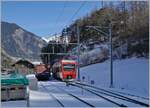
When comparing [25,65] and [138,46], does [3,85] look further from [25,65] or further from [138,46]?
[25,65]

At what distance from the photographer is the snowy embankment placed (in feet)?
153

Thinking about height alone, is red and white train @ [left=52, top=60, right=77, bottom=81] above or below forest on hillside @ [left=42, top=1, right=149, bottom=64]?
below

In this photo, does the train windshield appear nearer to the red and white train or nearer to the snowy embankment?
the red and white train

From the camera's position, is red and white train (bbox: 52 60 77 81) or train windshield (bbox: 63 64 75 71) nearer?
red and white train (bbox: 52 60 77 81)

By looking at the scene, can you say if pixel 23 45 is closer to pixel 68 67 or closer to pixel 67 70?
pixel 68 67

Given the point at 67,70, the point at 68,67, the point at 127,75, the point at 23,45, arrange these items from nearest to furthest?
the point at 127,75
the point at 67,70
the point at 68,67
the point at 23,45

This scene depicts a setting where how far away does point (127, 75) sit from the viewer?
186 feet

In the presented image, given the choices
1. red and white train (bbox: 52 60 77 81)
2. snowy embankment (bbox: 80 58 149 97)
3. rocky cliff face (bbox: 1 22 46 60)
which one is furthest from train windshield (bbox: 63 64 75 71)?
rocky cliff face (bbox: 1 22 46 60)

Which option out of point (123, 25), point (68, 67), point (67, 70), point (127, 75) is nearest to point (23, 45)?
point (123, 25)

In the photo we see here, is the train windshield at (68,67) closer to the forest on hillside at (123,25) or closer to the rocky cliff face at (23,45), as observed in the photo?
the forest on hillside at (123,25)

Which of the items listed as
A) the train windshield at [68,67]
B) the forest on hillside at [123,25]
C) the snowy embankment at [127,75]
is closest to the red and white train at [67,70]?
the train windshield at [68,67]

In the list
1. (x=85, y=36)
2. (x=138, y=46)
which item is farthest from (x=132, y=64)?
(x=85, y=36)

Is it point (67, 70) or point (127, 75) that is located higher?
point (67, 70)

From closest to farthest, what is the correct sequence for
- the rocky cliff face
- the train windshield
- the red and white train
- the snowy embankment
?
the snowy embankment < the red and white train < the train windshield < the rocky cliff face
